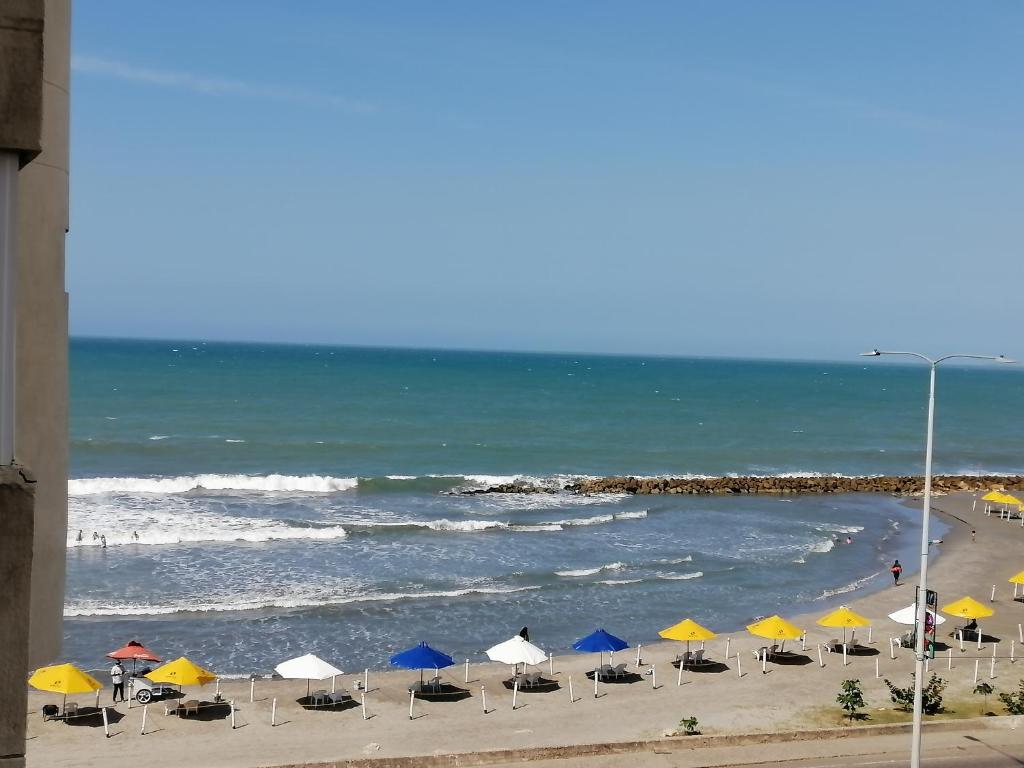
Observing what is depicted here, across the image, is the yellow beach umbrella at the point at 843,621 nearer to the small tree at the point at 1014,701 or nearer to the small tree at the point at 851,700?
the small tree at the point at 1014,701

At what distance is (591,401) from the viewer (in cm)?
14350

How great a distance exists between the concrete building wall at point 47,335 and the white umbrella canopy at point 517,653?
2192cm

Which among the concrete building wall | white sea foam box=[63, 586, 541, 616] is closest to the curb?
white sea foam box=[63, 586, 541, 616]

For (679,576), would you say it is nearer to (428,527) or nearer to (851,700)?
(428,527)

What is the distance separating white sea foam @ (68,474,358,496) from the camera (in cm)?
5766

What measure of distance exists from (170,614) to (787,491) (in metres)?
44.8

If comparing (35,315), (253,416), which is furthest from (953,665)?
(253,416)

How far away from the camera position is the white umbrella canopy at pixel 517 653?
2527 centimetres

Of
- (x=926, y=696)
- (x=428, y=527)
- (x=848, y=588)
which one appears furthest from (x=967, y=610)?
(x=428, y=527)

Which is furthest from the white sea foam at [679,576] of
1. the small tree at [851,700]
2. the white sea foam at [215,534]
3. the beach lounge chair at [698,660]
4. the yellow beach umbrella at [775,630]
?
the small tree at [851,700]

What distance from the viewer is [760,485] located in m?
68.6

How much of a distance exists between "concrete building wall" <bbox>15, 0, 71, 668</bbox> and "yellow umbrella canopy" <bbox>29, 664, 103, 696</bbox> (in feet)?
65.0

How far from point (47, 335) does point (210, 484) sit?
59.7m

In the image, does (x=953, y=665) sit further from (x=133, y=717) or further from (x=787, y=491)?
(x=787, y=491)
